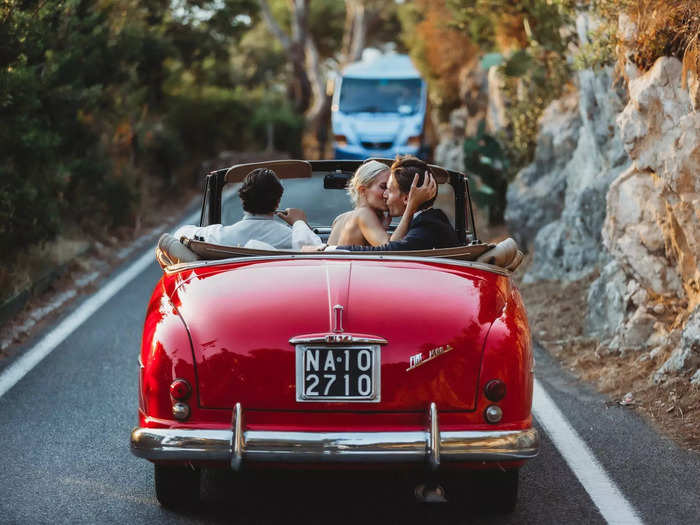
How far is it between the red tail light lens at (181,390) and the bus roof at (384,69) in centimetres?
2225

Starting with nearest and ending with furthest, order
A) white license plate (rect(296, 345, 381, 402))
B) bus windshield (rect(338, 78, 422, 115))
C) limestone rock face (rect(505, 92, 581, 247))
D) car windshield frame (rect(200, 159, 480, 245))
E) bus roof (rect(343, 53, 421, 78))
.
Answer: white license plate (rect(296, 345, 381, 402)), car windshield frame (rect(200, 159, 480, 245)), limestone rock face (rect(505, 92, 581, 247)), bus windshield (rect(338, 78, 422, 115)), bus roof (rect(343, 53, 421, 78))

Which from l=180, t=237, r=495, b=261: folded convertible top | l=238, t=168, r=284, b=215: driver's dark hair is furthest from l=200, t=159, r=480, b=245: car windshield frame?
l=180, t=237, r=495, b=261: folded convertible top

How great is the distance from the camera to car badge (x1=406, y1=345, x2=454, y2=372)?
446cm

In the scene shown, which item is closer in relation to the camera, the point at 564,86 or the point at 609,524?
the point at 609,524

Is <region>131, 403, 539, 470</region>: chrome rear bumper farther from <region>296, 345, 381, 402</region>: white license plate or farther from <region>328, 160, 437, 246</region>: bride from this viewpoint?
<region>328, 160, 437, 246</region>: bride

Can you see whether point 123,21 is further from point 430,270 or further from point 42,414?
point 430,270

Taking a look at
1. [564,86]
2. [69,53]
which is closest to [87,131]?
[69,53]

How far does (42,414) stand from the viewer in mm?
6664

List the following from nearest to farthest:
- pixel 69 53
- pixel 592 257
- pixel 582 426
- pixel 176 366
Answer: pixel 176 366 → pixel 582 426 → pixel 592 257 → pixel 69 53

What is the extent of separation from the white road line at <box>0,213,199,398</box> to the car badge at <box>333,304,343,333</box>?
11.9ft

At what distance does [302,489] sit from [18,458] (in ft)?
5.43

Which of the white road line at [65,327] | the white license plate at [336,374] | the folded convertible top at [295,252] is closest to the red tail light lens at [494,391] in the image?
the white license plate at [336,374]

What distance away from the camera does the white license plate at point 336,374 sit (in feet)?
14.5

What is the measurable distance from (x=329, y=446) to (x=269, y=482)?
1.25 metres
